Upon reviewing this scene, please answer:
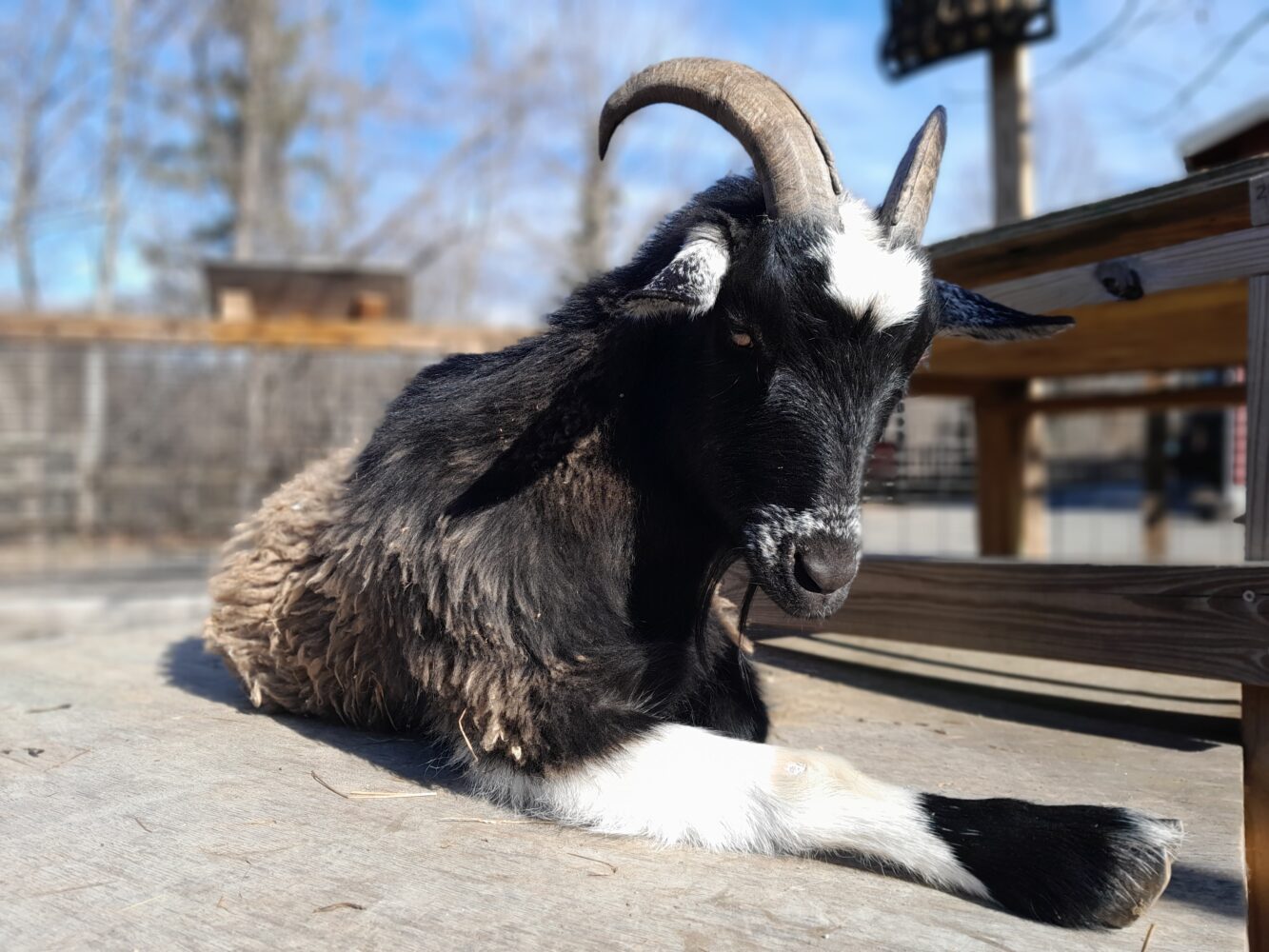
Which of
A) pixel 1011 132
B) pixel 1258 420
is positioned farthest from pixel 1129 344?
pixel 1258 420

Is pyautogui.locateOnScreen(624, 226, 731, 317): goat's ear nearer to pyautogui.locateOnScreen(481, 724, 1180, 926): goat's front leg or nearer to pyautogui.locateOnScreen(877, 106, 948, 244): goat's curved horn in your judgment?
pyautogui.locateOnScreen(877, 106, 948, 244): goat's curved horn

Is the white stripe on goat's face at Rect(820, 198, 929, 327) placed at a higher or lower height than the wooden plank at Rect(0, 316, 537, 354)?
lower

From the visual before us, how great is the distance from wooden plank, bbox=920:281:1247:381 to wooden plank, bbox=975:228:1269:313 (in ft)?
0.95

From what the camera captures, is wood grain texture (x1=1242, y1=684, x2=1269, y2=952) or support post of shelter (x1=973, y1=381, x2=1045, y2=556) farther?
support post of shelter (x1=973, y1=381, x2=1045, y2=556)

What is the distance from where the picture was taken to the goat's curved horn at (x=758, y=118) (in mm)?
2654

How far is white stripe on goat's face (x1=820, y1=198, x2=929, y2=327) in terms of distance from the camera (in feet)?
8.10

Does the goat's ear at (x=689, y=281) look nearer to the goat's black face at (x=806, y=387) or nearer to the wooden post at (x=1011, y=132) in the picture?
the goat's black face at (x=806, y=387)

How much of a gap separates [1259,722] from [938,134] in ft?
6.04

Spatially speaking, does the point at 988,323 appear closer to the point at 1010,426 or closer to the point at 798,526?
the point at 798,526

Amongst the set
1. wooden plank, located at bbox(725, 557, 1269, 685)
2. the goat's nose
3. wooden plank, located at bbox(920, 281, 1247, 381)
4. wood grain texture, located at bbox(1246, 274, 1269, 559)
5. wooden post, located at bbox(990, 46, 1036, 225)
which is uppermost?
wooden post, located at bbox(990, 46, 1036, 225)

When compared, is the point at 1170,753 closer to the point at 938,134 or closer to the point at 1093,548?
the point at 938,134

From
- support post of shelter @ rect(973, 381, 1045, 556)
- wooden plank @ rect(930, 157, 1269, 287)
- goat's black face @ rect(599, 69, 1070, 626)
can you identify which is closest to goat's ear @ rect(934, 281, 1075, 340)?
goat's black face @ rect(599, 69, 1070, 626)

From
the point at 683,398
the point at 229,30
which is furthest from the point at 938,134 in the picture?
the point at 229,30

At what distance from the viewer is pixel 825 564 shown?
241 cm
